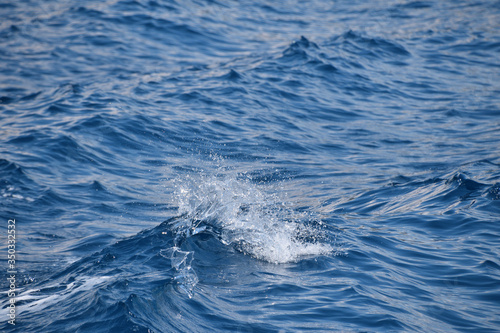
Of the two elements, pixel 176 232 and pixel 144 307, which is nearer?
pixel 144 307

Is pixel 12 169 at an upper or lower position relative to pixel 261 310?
lower

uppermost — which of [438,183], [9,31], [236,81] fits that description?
[438,183]

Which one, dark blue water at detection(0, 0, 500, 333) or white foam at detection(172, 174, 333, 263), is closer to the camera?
dark blue water at detection(0, 0, 500, 333)

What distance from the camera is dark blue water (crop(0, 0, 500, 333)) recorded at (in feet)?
19.4

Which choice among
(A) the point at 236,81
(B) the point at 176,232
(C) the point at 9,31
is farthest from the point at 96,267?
(C) the point at 9,31

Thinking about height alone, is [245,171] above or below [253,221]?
below

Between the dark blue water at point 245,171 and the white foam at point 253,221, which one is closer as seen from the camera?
the dark blue water at point 245,171

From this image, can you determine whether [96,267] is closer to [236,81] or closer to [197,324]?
[197,324]

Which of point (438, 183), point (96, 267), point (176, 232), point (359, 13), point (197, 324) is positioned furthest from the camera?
point (359, 13)

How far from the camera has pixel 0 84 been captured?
46.1 feet

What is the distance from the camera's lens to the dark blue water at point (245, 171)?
5918mm

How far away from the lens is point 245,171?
1022 cm

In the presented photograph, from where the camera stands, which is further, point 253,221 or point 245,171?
point 245,171

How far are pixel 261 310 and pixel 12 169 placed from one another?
5987mm
